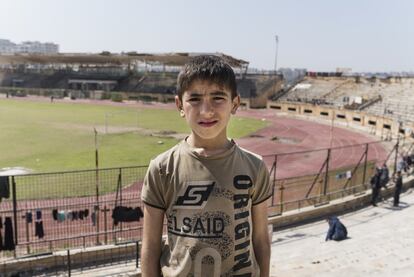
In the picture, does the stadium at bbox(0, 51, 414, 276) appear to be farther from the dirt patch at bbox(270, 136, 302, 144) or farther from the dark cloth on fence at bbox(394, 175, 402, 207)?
the dark cloth on fence at bbox(394, 175, 402, 207)

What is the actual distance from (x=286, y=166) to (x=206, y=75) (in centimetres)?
2036

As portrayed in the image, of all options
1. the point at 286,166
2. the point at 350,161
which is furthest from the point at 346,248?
the point at 350,161

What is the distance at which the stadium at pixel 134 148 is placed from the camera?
36.0 ft

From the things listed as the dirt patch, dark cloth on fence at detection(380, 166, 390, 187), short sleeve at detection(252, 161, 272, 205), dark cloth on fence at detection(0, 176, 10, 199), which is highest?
short sleeve at detection(252, 161, 272, 205)

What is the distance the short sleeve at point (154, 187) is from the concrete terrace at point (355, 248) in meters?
6.78

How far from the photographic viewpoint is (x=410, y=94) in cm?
4456

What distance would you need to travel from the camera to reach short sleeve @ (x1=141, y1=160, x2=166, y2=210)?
2.48m

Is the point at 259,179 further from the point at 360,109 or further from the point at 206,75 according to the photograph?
the point at 360,109

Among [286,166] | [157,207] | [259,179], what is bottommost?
[286,166]

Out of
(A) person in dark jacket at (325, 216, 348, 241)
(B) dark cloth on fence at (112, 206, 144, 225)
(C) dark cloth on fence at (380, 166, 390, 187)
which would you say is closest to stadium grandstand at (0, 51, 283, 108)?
(C) dark cloth on fence at (380, 166, 390, 187)

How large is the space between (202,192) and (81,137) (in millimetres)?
28545

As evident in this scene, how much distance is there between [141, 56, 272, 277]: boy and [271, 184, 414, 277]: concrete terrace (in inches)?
261

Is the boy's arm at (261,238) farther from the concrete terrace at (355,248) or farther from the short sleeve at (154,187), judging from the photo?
the concrete terrace at (355,248)

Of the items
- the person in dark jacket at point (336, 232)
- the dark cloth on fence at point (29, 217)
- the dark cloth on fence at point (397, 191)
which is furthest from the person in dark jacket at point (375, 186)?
the dark cloth on fence at point (29, 217)
